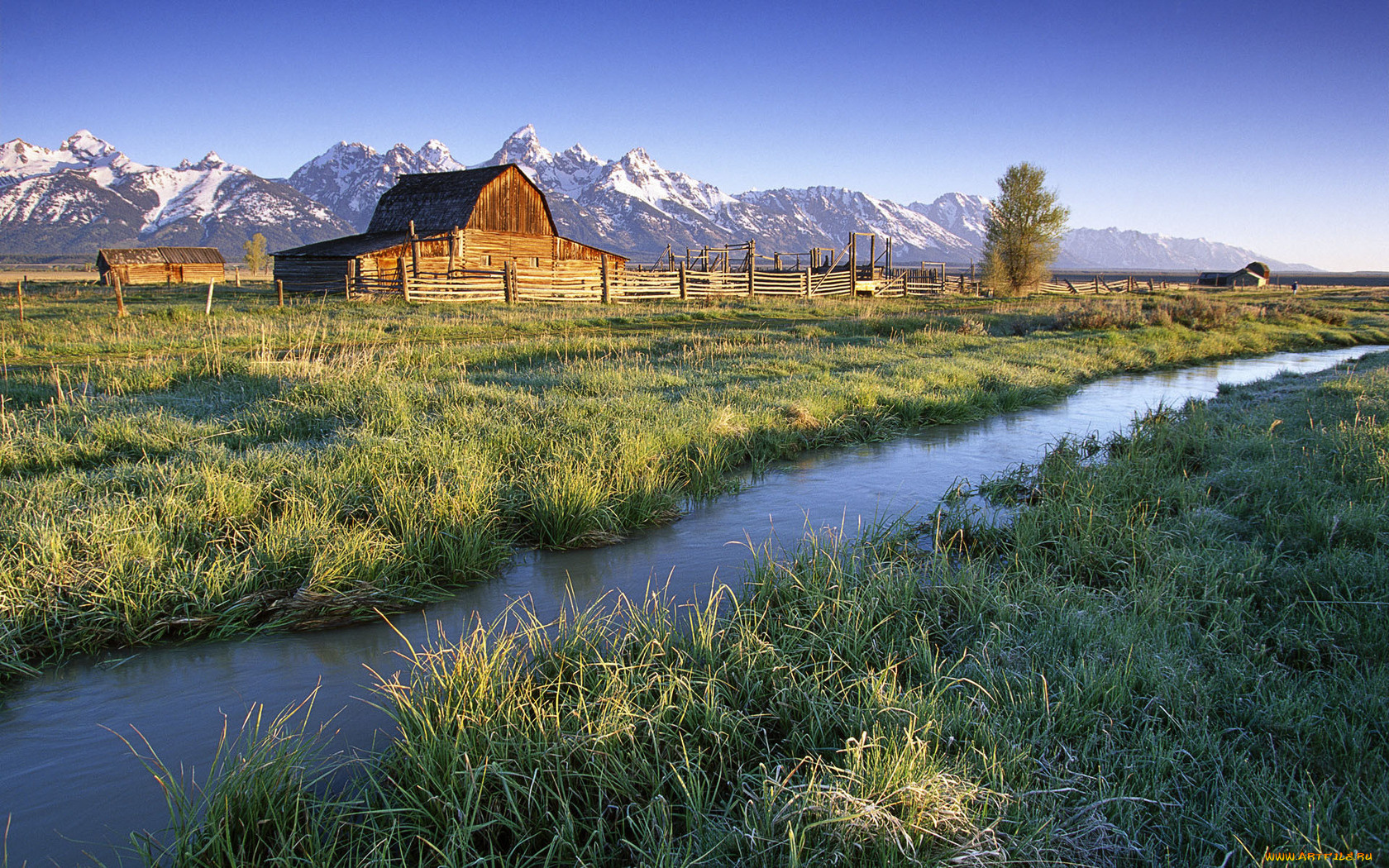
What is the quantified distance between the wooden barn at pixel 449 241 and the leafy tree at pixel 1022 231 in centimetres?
2487

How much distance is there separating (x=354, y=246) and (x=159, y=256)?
3636cm

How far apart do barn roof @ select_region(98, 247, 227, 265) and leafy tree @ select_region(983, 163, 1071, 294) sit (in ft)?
185

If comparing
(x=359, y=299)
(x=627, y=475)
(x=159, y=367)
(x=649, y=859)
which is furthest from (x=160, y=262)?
(x=649, y=859)

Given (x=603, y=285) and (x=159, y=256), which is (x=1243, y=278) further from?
(x=159, y=256)

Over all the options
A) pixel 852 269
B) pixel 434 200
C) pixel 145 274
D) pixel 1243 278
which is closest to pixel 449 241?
pixel 434 200

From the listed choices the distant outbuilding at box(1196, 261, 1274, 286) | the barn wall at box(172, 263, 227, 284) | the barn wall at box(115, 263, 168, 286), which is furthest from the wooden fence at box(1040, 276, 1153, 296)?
the barn wall at box(115, 263, 168, 286)

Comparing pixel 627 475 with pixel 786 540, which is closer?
pixel 786 540

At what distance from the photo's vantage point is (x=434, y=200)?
35500 millimetres

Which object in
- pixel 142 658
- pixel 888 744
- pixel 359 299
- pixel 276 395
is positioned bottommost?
pixel 142 658

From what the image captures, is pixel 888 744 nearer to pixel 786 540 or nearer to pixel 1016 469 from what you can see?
pixel 786 540

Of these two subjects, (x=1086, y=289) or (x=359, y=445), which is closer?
(x=359, y=445)

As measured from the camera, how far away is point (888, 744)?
257 cm

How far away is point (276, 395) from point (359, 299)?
20.4 meters

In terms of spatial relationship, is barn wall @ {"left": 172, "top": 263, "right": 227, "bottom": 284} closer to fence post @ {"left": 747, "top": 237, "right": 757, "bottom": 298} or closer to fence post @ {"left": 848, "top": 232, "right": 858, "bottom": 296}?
fence post @ {"left": 747, "top": 237, "right": 757, "bottom": 298}
